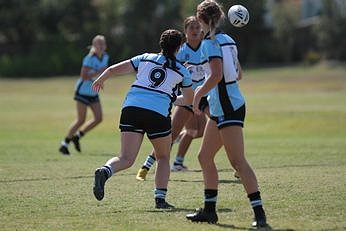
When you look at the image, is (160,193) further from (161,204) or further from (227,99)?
(227,99)

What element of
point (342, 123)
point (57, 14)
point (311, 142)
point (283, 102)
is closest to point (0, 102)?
point (283, 102)

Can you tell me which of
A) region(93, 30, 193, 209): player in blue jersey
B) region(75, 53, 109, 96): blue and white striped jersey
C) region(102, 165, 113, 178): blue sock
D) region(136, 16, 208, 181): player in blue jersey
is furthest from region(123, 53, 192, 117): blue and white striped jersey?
region(75, 53, 109, 96): blue and white striped jersey

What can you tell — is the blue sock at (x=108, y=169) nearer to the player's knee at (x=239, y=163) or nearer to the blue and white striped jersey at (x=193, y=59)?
the player's knee at (x=239, y=163)

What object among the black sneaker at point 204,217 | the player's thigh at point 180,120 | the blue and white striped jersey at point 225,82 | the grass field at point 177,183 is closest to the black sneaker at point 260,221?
the grass field at point 177,183

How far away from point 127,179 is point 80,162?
9.58ft

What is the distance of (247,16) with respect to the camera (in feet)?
27.2

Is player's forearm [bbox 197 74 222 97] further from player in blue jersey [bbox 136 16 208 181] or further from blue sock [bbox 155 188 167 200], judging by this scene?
player in blue jersey [bbox 136 16 208 181]

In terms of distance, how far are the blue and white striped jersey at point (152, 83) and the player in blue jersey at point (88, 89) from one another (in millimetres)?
7547

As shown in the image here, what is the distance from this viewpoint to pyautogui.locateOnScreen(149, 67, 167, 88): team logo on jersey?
868 cm

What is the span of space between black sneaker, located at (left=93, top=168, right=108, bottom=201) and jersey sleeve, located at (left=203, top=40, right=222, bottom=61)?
5.95 ft

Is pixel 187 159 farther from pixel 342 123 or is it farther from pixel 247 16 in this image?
pixel 342 123

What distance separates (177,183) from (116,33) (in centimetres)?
6556

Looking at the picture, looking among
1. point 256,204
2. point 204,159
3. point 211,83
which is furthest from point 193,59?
point 256,204

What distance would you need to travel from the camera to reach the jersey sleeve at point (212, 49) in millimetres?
7520
